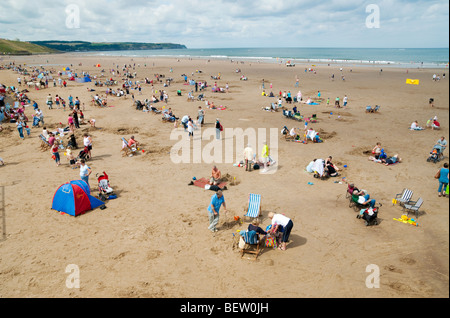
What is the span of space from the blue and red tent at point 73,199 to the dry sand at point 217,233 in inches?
10.6

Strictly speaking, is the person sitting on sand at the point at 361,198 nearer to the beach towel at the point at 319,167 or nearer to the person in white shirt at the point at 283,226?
the beach towel at the point at 319,167

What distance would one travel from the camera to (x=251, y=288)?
672cm

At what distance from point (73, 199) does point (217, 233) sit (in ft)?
18.0

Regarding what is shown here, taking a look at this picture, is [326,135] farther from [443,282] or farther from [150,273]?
[443,282]

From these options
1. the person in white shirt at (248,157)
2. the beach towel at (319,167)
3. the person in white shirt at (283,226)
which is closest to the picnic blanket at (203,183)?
the person in white shirt at (248,157)

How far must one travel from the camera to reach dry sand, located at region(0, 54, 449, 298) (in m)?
6.73

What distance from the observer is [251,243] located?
780 centimetres

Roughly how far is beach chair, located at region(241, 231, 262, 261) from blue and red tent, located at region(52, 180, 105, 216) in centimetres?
623

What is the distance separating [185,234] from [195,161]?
254 inches

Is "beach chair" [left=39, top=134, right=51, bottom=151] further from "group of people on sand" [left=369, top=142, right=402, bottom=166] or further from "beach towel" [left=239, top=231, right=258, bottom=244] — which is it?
"group of people on sand" [left=369, top=142, right=402, bottom=166]

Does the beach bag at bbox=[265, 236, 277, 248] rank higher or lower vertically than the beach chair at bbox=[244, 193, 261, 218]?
lower

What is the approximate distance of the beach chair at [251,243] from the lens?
7.71 meters

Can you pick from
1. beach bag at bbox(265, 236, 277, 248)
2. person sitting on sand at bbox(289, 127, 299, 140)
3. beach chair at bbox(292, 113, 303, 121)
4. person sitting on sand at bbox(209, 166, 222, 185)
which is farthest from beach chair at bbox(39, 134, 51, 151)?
beach chair at bbox(292, 113, 303, 121)

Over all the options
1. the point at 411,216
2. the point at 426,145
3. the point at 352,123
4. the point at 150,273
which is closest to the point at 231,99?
the point at 352,123
